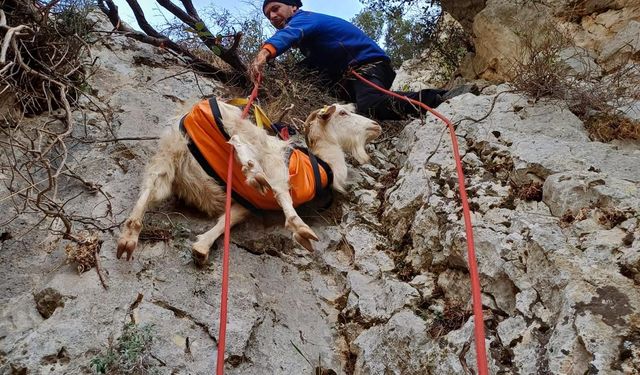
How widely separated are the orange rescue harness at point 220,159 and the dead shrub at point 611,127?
2354mm

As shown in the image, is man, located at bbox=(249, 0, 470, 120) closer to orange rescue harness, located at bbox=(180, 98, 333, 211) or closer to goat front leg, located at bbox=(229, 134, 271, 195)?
orange rescue harness, located at bbox=(180, 98, 333, 211)

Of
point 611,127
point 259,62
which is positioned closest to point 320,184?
point 259,62

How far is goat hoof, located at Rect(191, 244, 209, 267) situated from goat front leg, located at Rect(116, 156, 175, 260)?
36 centimetres

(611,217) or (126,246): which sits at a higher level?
(611,217)

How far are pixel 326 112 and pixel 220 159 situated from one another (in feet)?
4.67

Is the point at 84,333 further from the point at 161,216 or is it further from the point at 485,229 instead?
the point at 485,229

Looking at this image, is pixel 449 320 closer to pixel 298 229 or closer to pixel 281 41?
pixel 298 229

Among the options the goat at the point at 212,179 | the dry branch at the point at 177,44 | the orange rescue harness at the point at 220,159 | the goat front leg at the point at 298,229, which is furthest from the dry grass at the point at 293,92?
the goat front leg at the point at 298,229

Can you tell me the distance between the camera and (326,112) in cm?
474

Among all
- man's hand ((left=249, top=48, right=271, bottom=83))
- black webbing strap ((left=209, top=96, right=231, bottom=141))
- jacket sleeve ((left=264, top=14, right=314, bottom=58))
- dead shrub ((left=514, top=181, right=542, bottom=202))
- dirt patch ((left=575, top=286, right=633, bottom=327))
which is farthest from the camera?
jacket sleeve ((left=264, top=14, right=314, bottom=58))

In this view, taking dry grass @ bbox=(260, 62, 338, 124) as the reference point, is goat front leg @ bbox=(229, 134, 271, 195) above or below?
below

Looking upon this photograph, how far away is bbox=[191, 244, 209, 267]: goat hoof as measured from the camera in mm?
3326

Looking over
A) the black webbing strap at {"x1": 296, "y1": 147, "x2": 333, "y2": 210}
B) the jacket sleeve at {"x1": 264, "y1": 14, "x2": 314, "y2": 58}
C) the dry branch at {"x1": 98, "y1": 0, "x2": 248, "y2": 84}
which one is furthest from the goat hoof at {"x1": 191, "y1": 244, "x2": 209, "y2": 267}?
the dry branch at {"x1": 98, "y1": 0, "x2": 248, "y2": 84}

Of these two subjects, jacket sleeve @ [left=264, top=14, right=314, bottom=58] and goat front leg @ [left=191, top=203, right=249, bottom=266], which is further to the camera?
jacket sleeve @ [left=264, top=14, right=314, bottom=58]
